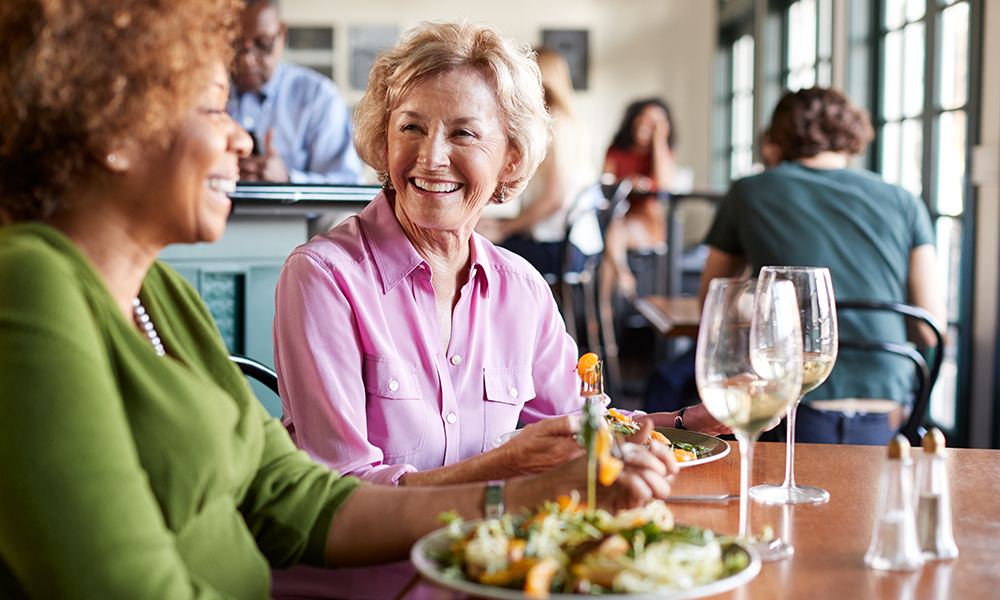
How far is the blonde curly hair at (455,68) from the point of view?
58.5 inches

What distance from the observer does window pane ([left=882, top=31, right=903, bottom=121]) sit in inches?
173

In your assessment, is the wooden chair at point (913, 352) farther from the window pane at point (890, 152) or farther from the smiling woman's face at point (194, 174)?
the window pane at point (890, 152)

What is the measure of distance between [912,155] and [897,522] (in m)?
3.80

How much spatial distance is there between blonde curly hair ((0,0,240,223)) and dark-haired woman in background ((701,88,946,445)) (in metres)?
2.04

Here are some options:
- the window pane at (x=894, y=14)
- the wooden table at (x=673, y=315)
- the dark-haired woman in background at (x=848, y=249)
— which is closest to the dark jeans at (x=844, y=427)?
the dark-haired woman in background at (x=848, y=249)

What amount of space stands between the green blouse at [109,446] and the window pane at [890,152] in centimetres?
411

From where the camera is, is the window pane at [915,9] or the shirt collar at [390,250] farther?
the window pane at [915,9]

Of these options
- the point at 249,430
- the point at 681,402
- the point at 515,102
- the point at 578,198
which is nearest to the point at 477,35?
the point at 515,102

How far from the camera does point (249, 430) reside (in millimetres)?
913

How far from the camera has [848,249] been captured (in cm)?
254

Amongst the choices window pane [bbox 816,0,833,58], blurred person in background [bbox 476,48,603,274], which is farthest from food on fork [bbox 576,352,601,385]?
window pane [bbox 816,0,833,58]

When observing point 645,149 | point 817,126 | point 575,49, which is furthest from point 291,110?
point 575,49

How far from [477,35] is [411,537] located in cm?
88

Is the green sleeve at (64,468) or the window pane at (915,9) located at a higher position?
the window pane at (915,9)
